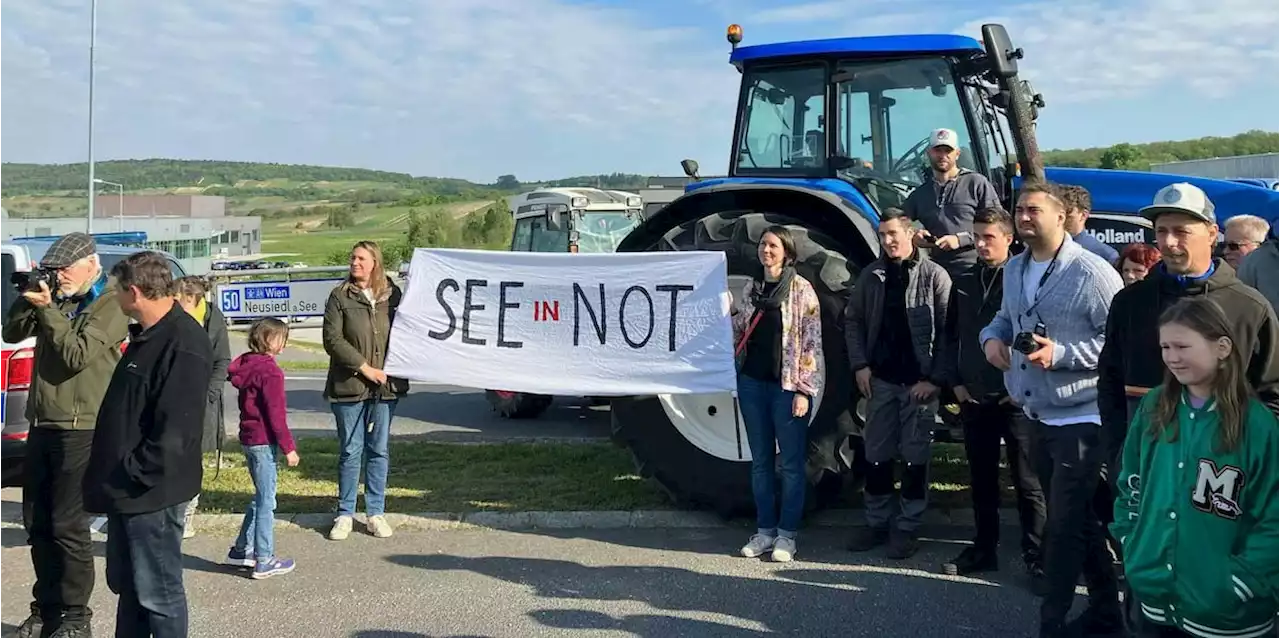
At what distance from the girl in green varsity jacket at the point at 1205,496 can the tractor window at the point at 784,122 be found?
3619mm

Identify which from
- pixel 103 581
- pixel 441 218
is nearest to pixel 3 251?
pixel 103 581

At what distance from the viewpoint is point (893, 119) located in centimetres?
605

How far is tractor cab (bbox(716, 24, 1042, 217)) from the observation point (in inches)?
233

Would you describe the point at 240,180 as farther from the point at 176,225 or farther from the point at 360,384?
the point at 360,384

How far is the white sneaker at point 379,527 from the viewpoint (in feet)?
18.4

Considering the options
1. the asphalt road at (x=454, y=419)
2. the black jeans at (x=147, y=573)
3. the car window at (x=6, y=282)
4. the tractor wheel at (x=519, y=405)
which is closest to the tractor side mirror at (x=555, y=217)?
the asphalt road at (x=454, y=419)

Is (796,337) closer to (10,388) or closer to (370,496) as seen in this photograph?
(370,496)

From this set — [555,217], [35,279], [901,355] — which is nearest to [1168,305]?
[901,355]

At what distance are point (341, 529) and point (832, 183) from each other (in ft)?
11.0

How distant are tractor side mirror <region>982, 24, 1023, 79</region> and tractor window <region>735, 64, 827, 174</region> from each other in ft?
3.31

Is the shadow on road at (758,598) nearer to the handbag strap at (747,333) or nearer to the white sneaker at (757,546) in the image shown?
the white sneaker at (757,546)

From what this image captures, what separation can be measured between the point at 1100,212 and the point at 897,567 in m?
2.79

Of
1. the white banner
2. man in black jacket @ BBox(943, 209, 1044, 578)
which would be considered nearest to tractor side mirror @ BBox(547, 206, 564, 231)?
the white banner

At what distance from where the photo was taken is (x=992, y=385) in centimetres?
466
